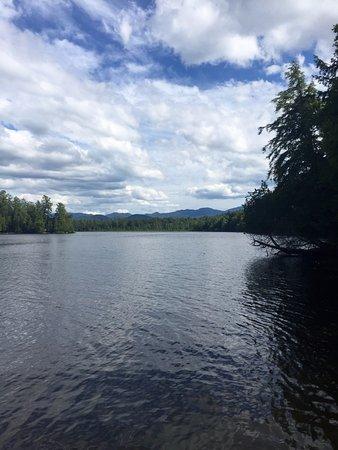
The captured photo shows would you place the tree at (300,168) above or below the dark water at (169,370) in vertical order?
above

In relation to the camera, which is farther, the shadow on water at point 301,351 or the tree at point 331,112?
the tree at point 331,112

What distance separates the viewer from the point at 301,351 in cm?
1842

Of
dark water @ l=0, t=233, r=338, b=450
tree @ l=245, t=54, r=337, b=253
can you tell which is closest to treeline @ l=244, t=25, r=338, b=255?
tree @ l=245, t=54, r=337, b=253

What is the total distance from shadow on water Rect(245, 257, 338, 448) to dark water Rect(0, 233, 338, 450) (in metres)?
0.06

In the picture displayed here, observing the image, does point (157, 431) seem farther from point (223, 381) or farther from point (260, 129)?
point (260, 129)

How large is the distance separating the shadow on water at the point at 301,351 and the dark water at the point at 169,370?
0.06 metres

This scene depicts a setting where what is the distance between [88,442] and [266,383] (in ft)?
24.6

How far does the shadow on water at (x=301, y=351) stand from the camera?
464 inches

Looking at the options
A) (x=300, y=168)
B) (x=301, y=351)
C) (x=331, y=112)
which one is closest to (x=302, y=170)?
(x=300, y=168)

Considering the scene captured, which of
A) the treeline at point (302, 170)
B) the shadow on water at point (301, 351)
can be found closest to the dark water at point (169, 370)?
the shadow on water at point (301, 351)

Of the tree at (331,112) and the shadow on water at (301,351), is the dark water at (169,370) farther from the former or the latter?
the tree at (331,112)

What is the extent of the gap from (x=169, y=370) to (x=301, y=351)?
707 cm

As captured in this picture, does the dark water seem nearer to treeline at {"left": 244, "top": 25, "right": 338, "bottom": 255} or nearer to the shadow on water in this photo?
the shadow on water

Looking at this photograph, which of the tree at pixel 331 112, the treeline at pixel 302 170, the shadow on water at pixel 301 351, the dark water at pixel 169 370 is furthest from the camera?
the treeline at pixel 302 170
